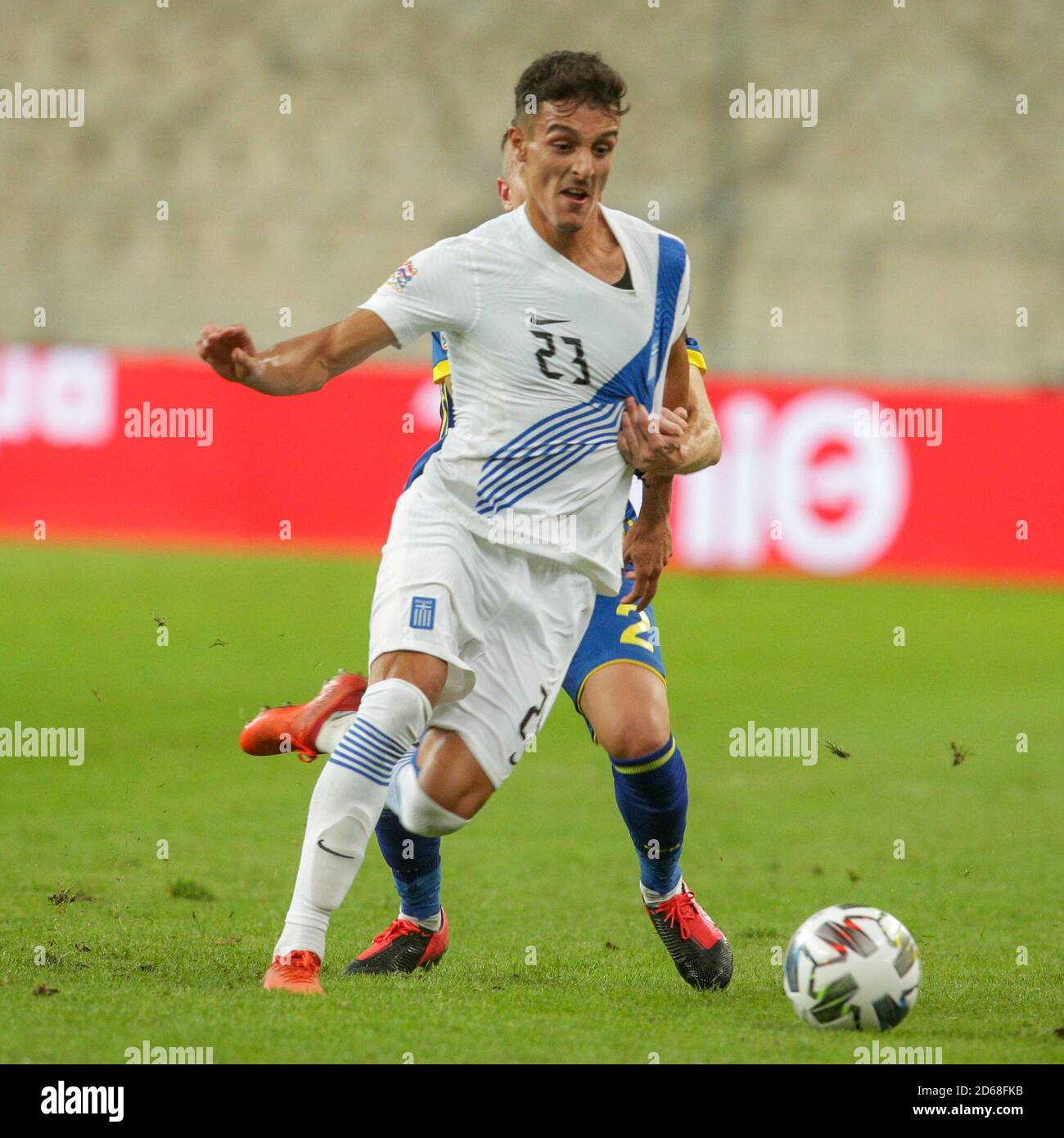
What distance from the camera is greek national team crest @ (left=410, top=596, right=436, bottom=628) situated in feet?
14.9

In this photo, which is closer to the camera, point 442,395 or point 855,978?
point 855,978

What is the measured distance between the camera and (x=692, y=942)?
16.4 feet

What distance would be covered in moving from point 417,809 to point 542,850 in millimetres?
2703

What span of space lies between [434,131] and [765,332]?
5.61 m

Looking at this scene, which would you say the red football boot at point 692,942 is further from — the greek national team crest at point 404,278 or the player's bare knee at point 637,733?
the greek national team crest at point 404,278

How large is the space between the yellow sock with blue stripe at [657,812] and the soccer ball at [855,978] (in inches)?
30.0

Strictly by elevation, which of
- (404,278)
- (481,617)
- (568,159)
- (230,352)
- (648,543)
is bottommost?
(481,617)

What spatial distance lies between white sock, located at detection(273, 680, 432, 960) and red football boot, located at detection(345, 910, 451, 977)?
24.9 inches

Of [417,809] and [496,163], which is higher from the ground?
[496,163]

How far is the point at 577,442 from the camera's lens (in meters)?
4.77

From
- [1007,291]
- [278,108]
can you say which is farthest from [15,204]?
[1007,291]

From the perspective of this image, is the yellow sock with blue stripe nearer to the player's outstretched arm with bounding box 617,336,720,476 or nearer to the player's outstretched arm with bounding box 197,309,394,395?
the player's outstretched arm with bounding box 617,336,720,476

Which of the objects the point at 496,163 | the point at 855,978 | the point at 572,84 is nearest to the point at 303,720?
the point at 855,978

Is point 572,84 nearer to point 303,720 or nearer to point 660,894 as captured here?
point 303,720
